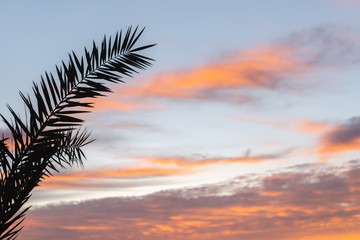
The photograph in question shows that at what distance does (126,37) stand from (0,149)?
2.13 metres

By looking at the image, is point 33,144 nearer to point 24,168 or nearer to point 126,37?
point 24,168

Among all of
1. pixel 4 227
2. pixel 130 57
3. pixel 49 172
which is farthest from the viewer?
pixel 49 172

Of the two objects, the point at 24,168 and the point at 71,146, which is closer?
the point at 24,168

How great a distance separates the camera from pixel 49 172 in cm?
734

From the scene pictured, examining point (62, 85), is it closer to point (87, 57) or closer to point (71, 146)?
point (87, 57)

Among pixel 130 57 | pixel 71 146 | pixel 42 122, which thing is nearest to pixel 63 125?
pixel 42 122

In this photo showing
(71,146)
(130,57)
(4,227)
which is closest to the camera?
(4,227)

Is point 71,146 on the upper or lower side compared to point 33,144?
upper

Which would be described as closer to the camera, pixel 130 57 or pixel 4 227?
pixel 4 227

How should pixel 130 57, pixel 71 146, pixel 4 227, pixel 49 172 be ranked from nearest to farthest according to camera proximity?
1. pixel 4 227
2. pixel 130 57
3. pixel 49 172
4. pixel 71 146

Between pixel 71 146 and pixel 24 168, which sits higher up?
pixel 71 146

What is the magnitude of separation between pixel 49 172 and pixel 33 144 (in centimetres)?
172

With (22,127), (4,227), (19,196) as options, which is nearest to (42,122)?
(22,127)

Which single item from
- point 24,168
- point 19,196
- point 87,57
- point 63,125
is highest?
point 87,57
